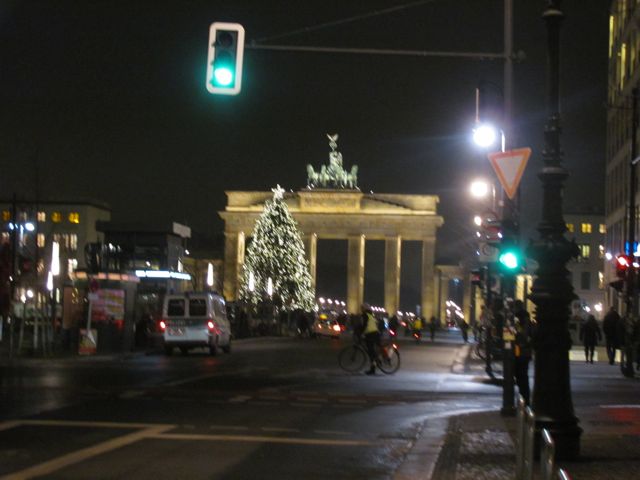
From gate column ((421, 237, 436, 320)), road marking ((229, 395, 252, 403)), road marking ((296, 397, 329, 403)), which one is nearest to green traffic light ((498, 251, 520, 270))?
road marking ((296, 397, 329, 403))

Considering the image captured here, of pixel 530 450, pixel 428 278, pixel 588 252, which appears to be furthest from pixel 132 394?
pixel 588 252

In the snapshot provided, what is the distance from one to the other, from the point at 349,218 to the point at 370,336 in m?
89.9

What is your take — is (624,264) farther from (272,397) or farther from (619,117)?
(619,117)

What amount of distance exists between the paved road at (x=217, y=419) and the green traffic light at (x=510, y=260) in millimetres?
2550

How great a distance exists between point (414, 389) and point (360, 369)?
5612 millimetres

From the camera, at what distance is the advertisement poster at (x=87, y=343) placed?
34.7 metres

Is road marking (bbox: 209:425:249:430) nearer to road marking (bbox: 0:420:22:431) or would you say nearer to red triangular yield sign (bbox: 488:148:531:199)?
road marking (bbox: 0:420:22:431)

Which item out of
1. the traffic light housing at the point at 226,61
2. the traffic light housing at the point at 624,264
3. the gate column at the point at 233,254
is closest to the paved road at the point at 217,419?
the traffic light housing at the point at 226,61

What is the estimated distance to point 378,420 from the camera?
1680 centimetres

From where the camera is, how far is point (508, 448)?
42.4ft

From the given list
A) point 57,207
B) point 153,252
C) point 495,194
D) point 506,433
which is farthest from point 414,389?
point 57,207

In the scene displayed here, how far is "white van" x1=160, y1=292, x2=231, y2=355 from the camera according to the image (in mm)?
35969

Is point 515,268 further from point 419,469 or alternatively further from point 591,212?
point 591,212

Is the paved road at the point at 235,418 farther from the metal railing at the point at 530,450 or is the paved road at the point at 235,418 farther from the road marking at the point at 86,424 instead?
the metal railing at the point at 530,450
